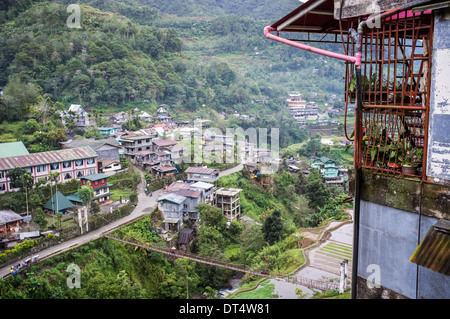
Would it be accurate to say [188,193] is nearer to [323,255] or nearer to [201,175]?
[201,175]

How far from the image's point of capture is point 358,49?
2783mm

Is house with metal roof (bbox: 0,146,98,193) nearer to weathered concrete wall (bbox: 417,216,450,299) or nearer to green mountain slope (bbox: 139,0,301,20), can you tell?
weathered concrete wall (bbox: 417,216,450,299)

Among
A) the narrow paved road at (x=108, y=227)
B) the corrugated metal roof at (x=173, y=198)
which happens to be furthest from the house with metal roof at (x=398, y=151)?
the corrugated metal roof at (x=173, y=198)

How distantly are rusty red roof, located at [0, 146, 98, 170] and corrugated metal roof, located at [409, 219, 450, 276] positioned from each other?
16.2 metres

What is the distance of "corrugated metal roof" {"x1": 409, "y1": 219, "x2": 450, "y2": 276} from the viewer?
2266mm

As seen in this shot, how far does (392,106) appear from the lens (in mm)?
2705

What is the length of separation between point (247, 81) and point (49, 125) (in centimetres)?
3101

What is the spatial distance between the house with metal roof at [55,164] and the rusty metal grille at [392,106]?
1556 cm

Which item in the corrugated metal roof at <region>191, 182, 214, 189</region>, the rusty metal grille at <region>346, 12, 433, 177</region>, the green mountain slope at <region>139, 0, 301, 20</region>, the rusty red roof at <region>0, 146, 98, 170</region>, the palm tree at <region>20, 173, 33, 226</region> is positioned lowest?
the corrugated metal roof at <region>191, 182, 214, 189</region>

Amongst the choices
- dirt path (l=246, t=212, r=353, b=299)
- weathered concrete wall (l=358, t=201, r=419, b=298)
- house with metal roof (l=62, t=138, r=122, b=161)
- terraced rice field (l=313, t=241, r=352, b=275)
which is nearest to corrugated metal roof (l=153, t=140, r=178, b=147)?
house with metal roof (l=62, t=138, r=122, b=161)

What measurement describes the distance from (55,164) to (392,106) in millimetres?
16418
